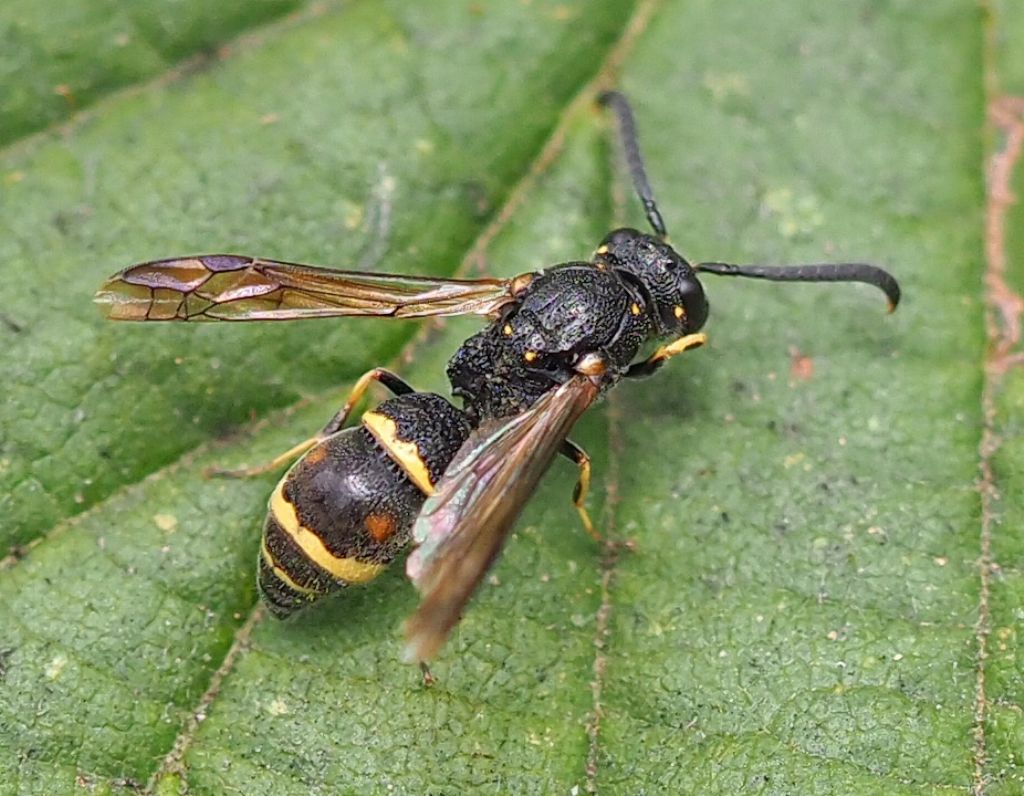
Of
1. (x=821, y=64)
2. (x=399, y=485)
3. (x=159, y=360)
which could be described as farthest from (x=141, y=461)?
(x=821, y=64)

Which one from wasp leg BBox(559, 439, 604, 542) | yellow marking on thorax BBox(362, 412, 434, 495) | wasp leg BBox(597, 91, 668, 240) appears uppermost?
wasp leg BBox(597, 91, 668, 240)

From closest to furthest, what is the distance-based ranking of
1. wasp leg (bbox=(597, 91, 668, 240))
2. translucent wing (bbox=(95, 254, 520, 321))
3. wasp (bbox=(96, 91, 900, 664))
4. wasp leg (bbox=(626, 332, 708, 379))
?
wasp (bbox=(96, 91, 900, 664)) → translucent wing (bbox=(95, 254, 520, 321)) → wasp leg (bbox=(626, 332, 708, 379)) → wasp leg (bbox=(597, 91, 668, 240))

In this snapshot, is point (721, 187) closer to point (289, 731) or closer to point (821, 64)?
point (821, 64)

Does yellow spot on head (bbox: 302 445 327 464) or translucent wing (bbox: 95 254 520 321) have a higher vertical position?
translucent wing (bbox: 95 254 520 321)

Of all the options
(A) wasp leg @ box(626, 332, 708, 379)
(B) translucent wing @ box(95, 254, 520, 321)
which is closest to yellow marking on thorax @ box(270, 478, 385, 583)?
(B) translucent wing @ box(95, 254, 520, 321)

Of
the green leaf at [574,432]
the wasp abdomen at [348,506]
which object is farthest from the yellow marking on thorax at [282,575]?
the green leaf at [574,432]

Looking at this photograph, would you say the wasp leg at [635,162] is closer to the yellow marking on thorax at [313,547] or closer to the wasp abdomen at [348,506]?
the wasp abdomen at [348,506]

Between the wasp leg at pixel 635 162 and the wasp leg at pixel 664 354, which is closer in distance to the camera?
the wasp leg at pixel 664 354

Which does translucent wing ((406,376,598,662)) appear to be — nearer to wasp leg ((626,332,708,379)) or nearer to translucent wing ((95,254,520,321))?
wasp leg ((626,332,708,379))

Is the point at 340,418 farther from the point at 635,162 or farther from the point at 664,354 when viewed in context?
the point at 635,162
